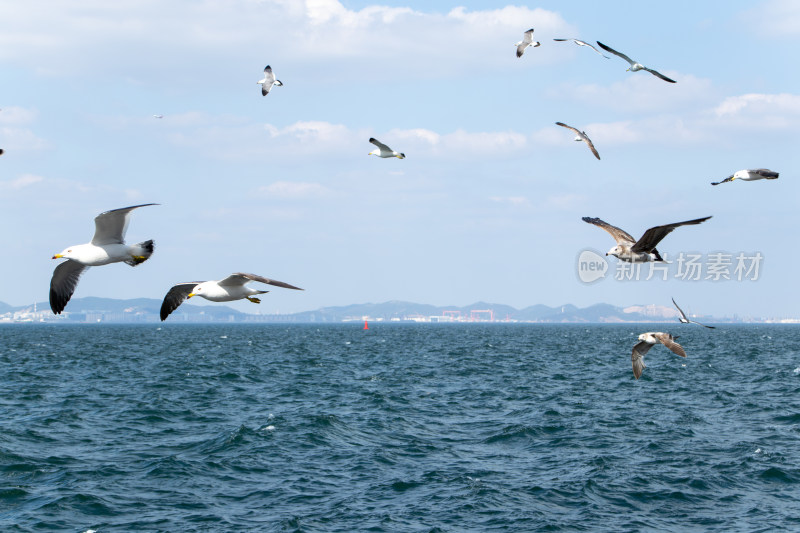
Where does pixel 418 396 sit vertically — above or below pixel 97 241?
below

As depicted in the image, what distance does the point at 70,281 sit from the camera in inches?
523

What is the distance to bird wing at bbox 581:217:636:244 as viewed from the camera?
14.3 m

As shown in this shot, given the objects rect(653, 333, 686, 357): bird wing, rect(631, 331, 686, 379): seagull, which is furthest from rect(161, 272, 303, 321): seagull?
rect(631, 331, 686, 379): seagull

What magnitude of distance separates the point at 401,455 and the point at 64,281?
1991 centimetres

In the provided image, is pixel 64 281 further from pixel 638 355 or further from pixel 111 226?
pixel 638 355

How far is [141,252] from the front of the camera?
37.4ft

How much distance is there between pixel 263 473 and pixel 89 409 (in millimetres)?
19653

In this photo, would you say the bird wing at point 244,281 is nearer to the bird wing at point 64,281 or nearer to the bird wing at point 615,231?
the bird wing at point 64,281

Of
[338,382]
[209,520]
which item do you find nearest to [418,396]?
[338,382]

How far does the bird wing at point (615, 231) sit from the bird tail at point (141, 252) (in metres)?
8.21

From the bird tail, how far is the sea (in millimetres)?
12604

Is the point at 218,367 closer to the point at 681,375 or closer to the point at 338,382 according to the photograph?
the point at 338,382

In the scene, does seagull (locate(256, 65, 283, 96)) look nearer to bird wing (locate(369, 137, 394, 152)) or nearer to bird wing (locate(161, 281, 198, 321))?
bird wing (locate(369, 137, 394, 152))

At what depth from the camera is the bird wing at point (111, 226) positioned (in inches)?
434
